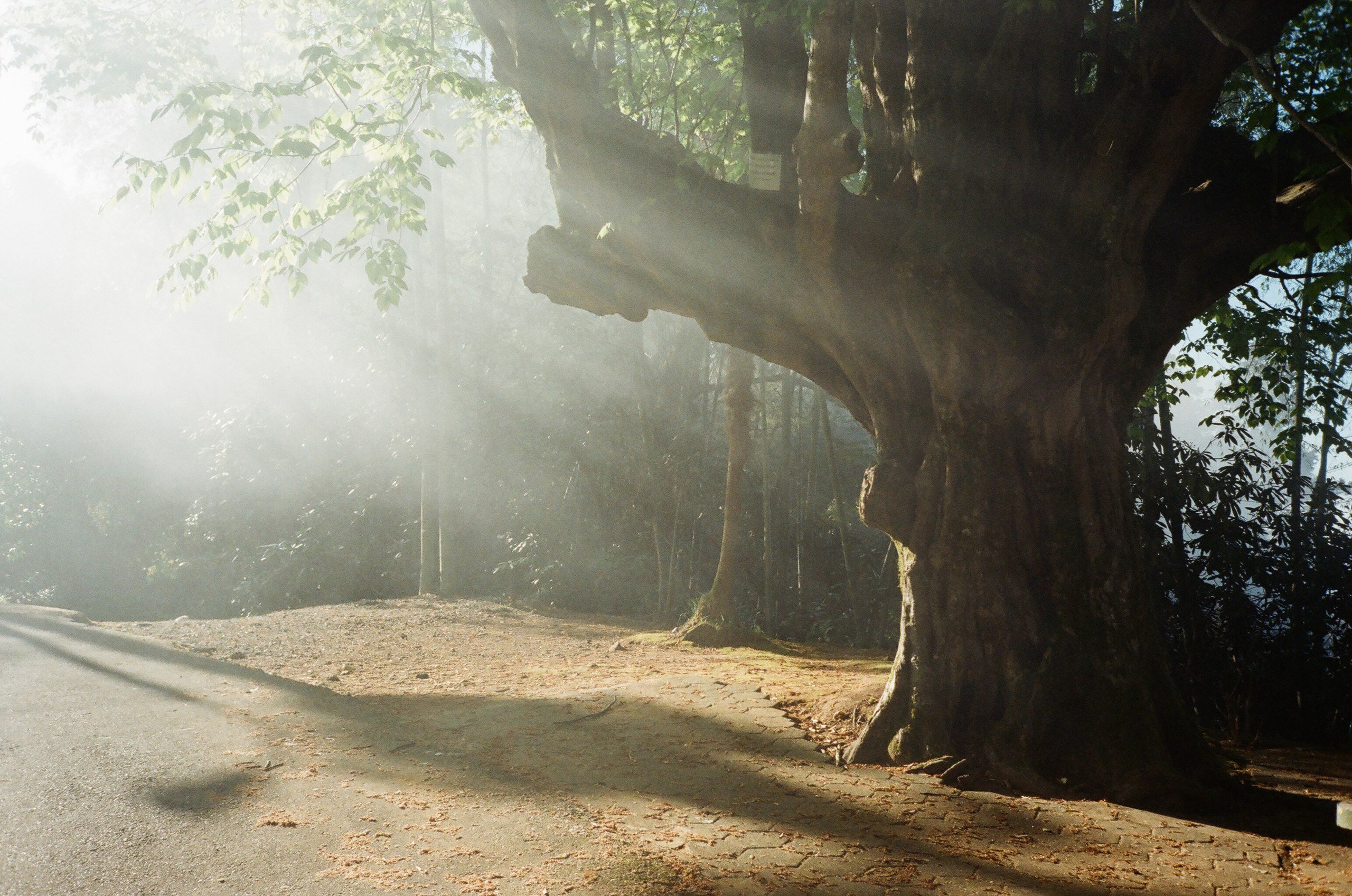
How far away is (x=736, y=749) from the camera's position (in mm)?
5000

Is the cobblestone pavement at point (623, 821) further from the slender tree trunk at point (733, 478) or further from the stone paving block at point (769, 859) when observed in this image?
the slender tree trunk at point (733, 478)

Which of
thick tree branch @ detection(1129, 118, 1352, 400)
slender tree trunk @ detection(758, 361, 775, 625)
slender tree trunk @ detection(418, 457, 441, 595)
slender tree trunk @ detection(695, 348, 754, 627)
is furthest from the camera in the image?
slender tree trunk @ detection(418, 457, 441, 595)

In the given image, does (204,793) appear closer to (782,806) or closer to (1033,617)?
(782,806)

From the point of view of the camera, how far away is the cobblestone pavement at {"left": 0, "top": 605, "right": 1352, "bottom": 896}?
130 inches

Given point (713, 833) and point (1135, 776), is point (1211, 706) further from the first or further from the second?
point (713, 833)

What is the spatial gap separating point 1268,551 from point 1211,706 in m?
1.53

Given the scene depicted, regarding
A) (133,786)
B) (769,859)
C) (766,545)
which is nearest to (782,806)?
(769,859)

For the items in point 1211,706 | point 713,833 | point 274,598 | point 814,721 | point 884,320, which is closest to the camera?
point 713,833

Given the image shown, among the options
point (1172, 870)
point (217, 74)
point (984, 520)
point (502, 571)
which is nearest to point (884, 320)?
point (984, 520)

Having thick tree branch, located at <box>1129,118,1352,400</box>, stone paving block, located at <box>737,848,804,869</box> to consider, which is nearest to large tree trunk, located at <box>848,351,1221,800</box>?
thick tree branch, located at <box>1129,118,1352,400</box>

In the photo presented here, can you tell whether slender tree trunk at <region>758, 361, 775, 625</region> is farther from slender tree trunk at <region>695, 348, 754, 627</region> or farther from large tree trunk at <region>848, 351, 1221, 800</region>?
large tree trunk at <region>848, 351, 1221, 800</region>

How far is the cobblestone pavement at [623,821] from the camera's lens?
3293mm

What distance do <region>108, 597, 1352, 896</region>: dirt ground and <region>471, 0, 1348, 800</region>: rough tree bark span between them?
47 cm

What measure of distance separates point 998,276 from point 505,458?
11694 millimetres
